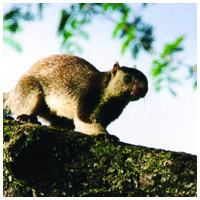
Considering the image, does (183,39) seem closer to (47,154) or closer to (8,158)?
(47,154)

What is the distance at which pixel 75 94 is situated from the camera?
5410mm

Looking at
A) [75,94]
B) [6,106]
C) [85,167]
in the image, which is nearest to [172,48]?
[85,167]

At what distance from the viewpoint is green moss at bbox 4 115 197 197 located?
275 cm

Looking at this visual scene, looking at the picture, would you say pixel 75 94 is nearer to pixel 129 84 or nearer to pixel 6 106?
pixel 129 84

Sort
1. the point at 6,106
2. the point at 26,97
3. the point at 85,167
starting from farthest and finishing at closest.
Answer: the point at 6,106
the point at 26,97
the point at 85,167

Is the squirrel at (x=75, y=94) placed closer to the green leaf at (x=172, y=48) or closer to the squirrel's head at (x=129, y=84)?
the squirrel's head at (x=129, y=84)

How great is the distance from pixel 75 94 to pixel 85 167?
2.60 meters

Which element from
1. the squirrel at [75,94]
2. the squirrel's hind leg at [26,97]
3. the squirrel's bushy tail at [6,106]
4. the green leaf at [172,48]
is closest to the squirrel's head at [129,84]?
the squirrel at [75,94]

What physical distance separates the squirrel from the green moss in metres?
1.74

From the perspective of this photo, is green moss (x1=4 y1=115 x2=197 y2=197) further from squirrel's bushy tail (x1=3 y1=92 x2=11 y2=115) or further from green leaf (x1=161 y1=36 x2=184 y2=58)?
squirrel's bushy tail (x1=3 y1=92 x2=11 y2=115)

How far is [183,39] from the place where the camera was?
2.99 meters

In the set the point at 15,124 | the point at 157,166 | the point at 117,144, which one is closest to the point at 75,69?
the point at 15,124

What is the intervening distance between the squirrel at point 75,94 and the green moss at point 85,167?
5.72 ft

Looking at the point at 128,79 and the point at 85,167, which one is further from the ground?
the point at 128,79
